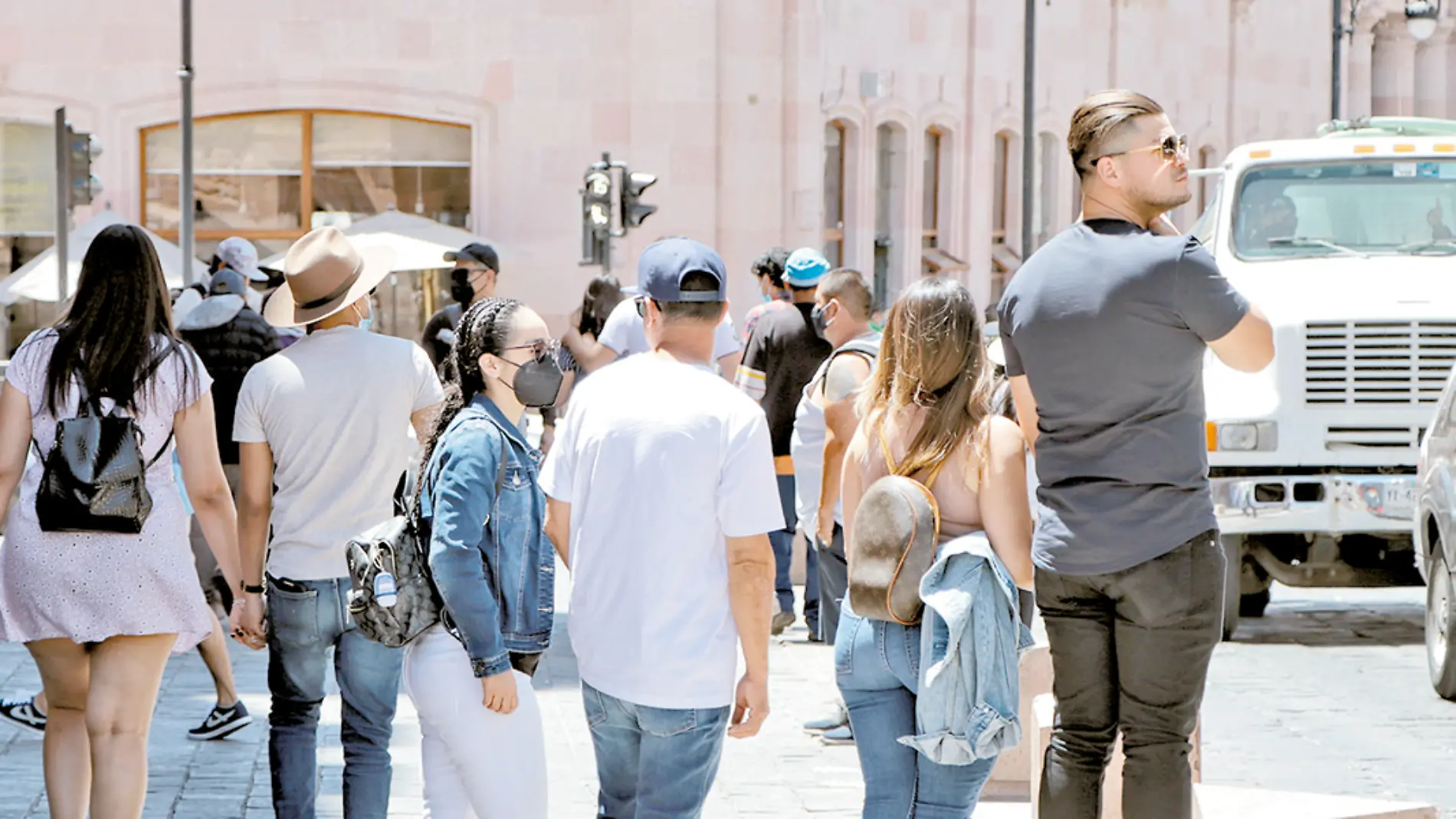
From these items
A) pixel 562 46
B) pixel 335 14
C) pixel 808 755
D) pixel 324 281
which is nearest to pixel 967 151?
pixel 562 46

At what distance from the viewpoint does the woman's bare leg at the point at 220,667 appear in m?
8.23

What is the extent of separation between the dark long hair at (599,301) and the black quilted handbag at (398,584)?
8.66 meters

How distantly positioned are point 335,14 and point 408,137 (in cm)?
161

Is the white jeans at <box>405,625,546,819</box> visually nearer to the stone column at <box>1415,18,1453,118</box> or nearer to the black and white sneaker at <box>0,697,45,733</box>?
the black and white sneaker at <box>0,697,45,733</box>

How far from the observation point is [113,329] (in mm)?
5746

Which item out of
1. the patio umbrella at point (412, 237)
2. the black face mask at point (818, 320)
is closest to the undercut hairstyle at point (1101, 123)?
the black face mask at point (818, 320)

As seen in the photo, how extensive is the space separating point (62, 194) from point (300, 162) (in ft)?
37.0

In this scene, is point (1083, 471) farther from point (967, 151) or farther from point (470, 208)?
point (967, 151)

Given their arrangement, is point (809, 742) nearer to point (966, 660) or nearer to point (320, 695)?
point (320, 695)

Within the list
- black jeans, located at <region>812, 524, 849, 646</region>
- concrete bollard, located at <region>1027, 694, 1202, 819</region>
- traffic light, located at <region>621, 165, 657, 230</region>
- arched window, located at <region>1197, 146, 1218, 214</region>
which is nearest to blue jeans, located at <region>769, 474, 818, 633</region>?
black jeans, located at <region>812, 524, 849, 646</region>

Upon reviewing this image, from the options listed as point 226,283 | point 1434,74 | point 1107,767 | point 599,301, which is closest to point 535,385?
point 1107,767

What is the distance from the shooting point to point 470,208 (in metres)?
25.4

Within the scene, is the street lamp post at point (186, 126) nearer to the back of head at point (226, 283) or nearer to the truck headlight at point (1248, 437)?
the back of head at point (226, 283)

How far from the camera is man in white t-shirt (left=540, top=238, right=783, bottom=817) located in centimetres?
473
